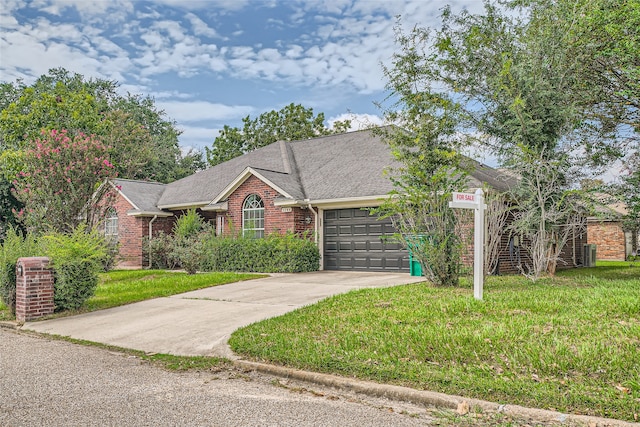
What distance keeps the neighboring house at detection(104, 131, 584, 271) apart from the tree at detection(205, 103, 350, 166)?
12.2 meters

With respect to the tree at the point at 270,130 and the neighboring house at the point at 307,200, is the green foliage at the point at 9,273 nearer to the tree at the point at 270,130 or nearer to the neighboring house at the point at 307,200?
the neighboring house at the point at 307,200

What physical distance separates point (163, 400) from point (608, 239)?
32.0 m

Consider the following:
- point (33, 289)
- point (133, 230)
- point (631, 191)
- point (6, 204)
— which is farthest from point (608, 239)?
point (6, 204)

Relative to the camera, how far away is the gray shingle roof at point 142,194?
2038 centimetres

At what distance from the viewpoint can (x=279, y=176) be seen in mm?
17859

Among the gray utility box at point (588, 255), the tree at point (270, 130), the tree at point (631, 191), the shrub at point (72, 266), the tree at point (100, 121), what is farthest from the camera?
the tree at point (270, 130)

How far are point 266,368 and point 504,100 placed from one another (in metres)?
11.6

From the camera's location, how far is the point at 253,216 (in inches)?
699

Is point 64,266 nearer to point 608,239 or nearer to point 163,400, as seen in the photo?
point 163,400

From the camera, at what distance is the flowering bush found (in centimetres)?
1241

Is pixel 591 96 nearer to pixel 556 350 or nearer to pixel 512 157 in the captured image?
pixel 512 157

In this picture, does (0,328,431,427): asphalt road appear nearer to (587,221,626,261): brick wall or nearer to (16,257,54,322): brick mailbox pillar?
(16,257,54,322): brick mailbox pillar

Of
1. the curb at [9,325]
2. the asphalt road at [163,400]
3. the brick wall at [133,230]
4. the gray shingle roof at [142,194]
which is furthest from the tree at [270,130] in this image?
the asphalt road at [163,400]

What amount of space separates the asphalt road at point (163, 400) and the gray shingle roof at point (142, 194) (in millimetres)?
14725
